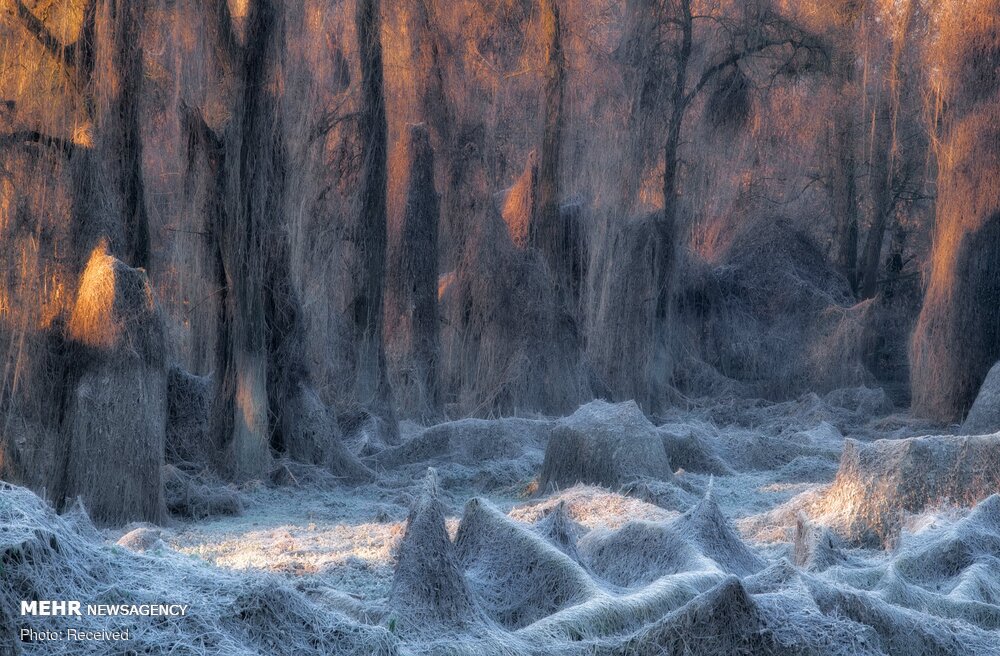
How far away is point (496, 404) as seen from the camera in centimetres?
1611

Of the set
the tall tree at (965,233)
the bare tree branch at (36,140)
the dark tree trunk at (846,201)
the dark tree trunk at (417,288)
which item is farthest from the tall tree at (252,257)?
the dark tree trunk at (846,201)

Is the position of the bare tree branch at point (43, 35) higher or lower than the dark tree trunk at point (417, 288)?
higher

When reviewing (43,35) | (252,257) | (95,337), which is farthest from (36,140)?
(252,257)

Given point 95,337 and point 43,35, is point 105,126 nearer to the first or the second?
point 43,35

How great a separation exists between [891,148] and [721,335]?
18.9ft

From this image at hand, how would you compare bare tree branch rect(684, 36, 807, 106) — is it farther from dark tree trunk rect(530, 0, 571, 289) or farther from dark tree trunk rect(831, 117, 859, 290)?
dark tree trunk rect(831, 117, 859, 290)

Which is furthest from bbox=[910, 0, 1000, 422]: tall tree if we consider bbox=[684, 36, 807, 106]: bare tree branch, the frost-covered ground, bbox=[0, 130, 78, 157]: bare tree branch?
bbox=[0, 130, 78, 157]: bare tree branch

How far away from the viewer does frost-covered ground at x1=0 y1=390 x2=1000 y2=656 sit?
4.10 metres

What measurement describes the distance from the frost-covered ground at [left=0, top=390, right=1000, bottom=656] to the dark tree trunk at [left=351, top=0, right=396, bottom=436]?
144 inches

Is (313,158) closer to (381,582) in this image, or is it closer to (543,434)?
(543,434)

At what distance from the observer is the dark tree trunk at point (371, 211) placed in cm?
1419

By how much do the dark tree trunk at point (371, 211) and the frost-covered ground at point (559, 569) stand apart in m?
3.65

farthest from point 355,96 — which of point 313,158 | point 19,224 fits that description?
point 19,224

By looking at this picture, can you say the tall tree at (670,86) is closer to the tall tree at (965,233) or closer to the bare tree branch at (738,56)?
the bare tree branch at (738,56)
